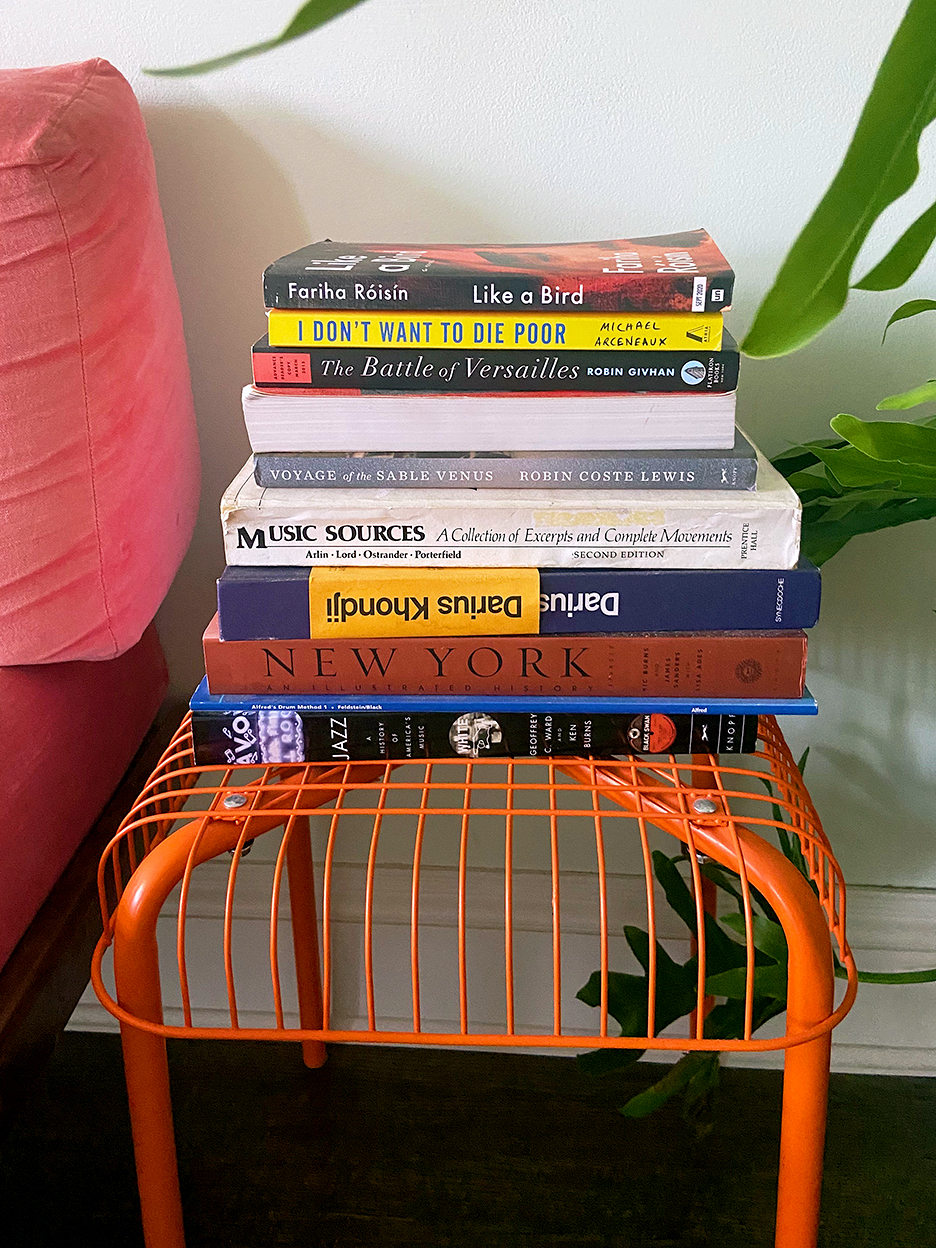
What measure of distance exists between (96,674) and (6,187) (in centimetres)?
39

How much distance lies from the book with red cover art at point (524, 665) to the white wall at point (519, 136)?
1.26 feet

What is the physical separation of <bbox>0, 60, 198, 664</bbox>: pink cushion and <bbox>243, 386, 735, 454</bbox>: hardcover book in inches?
6.3

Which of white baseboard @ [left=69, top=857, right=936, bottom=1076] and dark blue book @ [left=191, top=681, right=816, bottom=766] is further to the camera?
white baseboard @ [left=69, top=857, right=936, bottom=1076]

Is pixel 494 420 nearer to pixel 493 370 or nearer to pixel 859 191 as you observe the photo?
pixel 493 370

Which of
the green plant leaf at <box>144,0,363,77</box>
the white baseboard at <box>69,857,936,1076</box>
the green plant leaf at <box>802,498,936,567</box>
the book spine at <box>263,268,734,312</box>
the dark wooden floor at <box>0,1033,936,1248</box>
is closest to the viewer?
the green plant leaf at <box>144,0,363,77</box>

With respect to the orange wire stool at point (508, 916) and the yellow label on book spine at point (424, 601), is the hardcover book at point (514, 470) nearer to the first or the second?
the yellow label on book spine at point (424, 601)

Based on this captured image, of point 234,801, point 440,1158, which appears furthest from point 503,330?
point 440,1158

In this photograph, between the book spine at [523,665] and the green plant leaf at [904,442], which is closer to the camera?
the green plant leaf at [904,442]

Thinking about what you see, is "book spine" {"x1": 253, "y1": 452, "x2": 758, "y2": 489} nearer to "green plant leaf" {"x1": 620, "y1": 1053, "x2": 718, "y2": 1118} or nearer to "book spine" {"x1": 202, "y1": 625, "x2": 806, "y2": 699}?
"book spine" {"x1": 202, "y1": 625, "x2": 806, "y2": 699}

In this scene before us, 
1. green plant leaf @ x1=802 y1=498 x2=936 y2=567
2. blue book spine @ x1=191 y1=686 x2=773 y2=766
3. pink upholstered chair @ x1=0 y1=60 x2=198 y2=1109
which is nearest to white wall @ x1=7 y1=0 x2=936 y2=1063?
pink upholstered chair @ x1=0 y1=60 x2=198 y2=1109

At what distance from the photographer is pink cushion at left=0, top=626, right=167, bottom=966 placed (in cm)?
73

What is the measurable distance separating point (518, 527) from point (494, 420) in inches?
3.0

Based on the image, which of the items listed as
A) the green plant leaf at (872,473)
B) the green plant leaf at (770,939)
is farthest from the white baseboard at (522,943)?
the green plant leaf at (872,473)

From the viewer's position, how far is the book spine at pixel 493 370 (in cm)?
67
